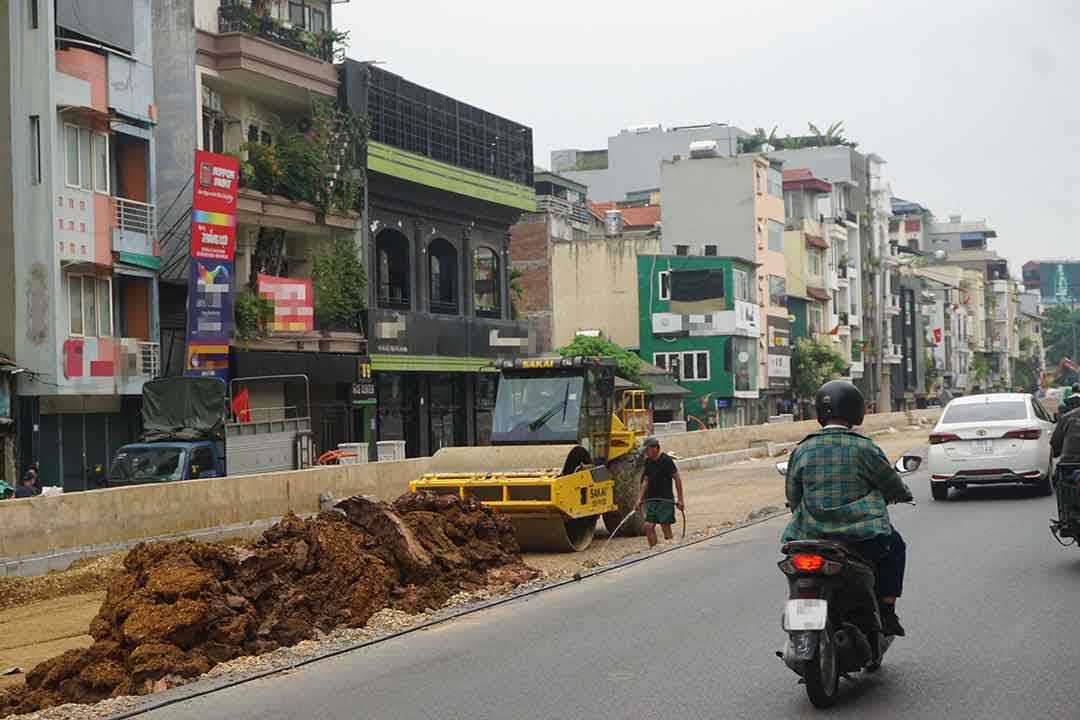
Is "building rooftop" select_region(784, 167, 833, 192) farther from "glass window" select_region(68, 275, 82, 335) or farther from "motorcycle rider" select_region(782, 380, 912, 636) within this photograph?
"motorcycle rider" select_region(782, 380, 912, 636)

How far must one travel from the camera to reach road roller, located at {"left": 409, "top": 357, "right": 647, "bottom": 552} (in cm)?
1998

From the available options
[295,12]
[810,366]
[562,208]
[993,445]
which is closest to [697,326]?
[562,208]

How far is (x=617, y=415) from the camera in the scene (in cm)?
2327

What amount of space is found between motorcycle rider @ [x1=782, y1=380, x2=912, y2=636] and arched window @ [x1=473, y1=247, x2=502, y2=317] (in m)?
42.5

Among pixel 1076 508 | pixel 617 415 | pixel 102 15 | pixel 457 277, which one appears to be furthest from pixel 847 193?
pixel 1076 508

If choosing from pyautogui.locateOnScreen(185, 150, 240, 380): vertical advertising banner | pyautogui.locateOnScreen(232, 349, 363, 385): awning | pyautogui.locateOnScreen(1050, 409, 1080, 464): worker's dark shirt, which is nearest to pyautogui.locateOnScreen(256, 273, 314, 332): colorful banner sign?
pyautogui.locateOnScreen(232, 349, 363, 385): awning

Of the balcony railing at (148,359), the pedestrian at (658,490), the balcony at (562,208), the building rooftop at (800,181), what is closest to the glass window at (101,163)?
the balcony railing at (148,359)

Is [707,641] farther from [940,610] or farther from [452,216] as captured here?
[452,216]

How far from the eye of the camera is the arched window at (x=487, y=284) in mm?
51812

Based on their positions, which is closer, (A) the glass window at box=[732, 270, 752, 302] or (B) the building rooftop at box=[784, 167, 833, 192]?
(A) the glass window at box=[732, 270, 752, 302]

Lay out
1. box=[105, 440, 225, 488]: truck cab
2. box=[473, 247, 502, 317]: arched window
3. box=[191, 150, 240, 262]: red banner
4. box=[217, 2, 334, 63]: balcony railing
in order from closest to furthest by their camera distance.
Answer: box=[105, 440, 225, 488]: truck cab
box=[191, 150, 240, 262]: red banner
box=[217, 2, 334, 63]: balcony railing
box=[473, 247, 502, 317]: arched window

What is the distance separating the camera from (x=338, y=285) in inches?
1636

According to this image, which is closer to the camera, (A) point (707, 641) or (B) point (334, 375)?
(A) point (707, 641)

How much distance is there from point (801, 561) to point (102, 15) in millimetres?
30185
